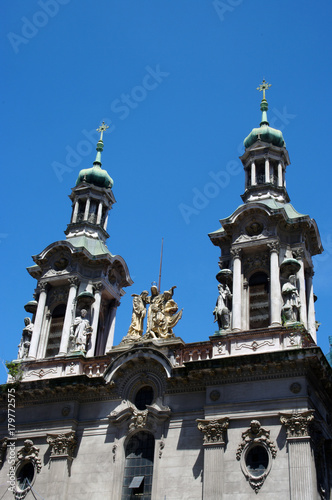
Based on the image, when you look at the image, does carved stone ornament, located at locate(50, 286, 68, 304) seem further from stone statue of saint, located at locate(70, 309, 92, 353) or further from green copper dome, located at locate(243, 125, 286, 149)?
green copper dome, located at locate(243, 125, 286, 149)

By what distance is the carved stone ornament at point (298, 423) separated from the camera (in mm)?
23875

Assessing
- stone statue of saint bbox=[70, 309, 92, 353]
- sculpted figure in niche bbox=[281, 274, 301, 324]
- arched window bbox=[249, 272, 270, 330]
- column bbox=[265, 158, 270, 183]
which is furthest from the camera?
column bbox=[265, 158, 270, 183]

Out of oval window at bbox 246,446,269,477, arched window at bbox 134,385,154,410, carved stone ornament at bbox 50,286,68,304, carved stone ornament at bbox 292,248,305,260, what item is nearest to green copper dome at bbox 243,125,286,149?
carved stone ornament at bbox 292,248,305,260

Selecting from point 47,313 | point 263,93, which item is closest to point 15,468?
point 47,313

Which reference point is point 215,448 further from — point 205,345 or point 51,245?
point 51,245

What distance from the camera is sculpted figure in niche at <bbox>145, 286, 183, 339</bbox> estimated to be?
2942 centimetres

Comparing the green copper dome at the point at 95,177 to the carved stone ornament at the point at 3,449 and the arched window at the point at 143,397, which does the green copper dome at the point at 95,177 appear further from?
the carved stone ornament at the point at 3,449

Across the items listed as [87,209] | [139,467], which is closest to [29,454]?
[139,467]

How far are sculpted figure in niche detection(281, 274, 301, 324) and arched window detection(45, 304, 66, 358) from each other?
11.2 metres

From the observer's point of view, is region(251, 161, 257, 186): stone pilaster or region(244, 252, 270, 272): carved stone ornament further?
region(251, 161, 257, 186): stone pilaster

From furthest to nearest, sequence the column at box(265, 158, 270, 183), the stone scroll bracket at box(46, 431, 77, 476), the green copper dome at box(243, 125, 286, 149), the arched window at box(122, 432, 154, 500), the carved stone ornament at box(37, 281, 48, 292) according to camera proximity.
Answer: the green copper dome at box(243, 125, 286, 149), the carved stone ornament at box(37, 281, 48, 292), the column at box(265, 158, 270, 183), the stone scroll bracket at box(46, 431, 77, 476), the arched window at box(122, 432, 154, 500)

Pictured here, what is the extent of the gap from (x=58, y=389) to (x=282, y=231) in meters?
12.0

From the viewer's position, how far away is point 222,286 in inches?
1161

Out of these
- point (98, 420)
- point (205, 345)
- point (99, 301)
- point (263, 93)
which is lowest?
point (98, 420)
